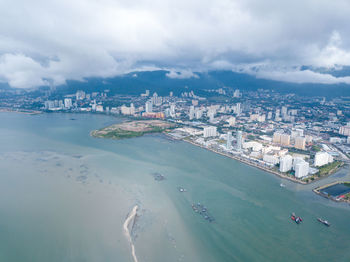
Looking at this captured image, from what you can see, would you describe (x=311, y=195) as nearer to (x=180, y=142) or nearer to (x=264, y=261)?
(x=264, y=261)

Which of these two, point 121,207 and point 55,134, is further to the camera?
point 55,134

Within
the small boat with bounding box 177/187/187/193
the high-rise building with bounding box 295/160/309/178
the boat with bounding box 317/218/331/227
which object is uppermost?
the high-rise building with bounding box 295/160/309/178

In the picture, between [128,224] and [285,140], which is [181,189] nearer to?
[128,224]

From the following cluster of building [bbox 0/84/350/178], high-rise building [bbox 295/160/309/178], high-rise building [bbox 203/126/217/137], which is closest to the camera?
high-rise building [bbox 295/160/309/178]

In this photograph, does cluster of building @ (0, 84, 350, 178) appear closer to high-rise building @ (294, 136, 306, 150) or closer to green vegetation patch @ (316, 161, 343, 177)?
high-rise building @ (294, 136, 306, 150)

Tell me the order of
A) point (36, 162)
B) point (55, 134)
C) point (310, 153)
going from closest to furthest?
point (36, 162)
point (310, 153)
point (55, 134)

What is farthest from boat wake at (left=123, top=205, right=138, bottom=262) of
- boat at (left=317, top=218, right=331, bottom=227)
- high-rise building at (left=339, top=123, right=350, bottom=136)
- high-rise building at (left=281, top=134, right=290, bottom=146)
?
high-rise building at (left=339, top=123, right=350, bottom=136)

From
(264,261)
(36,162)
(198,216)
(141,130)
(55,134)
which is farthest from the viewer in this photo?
(141,130)

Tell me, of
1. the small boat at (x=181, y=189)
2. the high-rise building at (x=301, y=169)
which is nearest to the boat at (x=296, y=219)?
the high-rise building at (x=301, y=169)

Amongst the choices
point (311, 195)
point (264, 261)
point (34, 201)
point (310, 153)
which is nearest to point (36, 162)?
point (34, 201)
